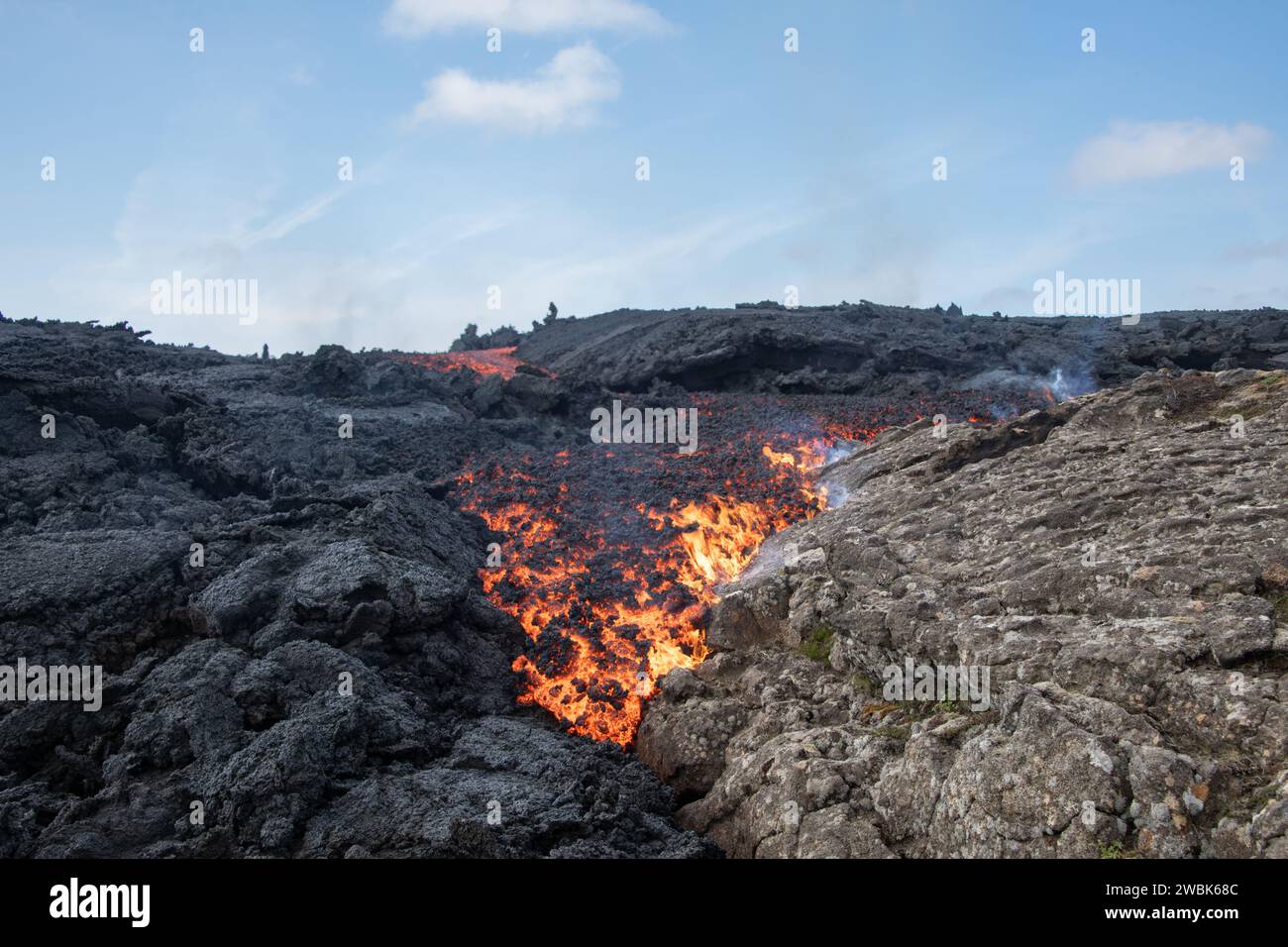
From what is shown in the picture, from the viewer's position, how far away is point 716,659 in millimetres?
13531

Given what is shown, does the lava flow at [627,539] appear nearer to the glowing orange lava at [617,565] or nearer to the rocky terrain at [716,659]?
the glowing orange lava at [617,565]

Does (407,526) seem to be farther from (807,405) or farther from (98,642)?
(807,405)

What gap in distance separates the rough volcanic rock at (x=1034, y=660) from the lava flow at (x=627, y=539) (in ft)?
3.57

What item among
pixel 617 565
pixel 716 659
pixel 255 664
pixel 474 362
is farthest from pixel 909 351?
pixel 255 664

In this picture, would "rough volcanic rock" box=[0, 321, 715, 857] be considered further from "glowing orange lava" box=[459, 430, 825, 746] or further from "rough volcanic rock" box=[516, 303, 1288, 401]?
"rough volcanic rock" box=[516, 303, 1288, 401]

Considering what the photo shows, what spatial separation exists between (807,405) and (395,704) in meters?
21.4

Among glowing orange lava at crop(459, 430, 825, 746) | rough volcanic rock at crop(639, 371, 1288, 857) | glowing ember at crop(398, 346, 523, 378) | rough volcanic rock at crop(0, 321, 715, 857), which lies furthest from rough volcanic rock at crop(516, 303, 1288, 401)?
rough volcanic rock at crop(0, 321, 715, 857)

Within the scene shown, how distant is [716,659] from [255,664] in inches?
258

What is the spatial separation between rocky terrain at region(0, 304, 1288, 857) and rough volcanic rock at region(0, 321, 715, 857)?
48 mm

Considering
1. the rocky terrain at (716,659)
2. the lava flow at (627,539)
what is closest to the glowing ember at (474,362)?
the lava flow at (627,539)

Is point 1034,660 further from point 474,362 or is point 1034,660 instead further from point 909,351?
point 474,362

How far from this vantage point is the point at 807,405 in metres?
30.3

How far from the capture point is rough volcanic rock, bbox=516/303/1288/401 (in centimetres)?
3253
